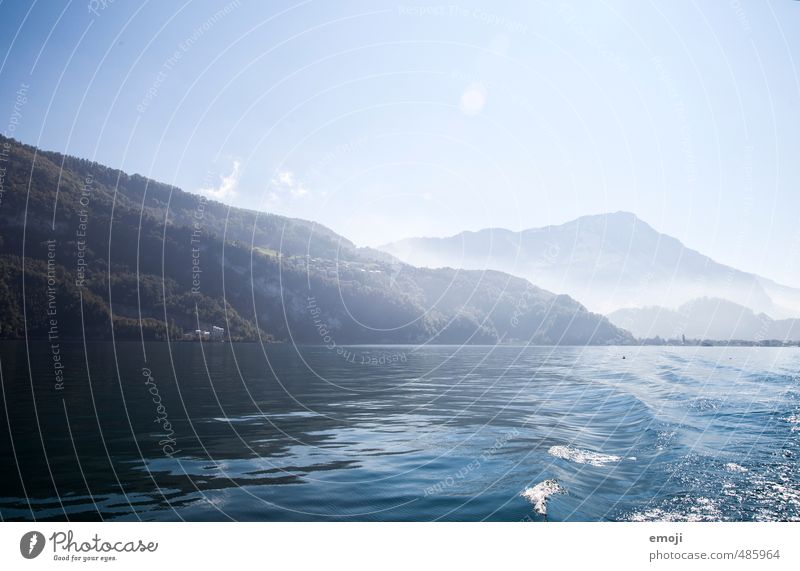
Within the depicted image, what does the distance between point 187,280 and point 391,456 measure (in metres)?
116

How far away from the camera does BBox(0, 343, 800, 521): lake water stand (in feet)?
28.9

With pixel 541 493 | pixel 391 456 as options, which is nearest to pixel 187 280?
pixel 391 456

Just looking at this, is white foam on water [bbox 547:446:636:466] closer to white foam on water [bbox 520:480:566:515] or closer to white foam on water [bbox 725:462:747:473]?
white foam on water [bbox 725:462:747:473]

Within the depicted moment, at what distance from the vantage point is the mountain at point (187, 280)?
3565 inches

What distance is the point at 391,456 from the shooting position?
12.3 metres

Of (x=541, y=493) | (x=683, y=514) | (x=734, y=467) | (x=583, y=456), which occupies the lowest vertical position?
(x=583, y=456)

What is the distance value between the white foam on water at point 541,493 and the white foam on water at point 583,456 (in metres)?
2.82

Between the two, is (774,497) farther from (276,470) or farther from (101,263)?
(101,263)

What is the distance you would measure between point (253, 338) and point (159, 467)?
115m

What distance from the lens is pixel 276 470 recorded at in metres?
10.9

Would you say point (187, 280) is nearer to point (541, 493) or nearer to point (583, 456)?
point (583, 456)

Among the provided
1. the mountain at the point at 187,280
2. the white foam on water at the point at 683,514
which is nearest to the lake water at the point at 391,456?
the white foam on water at the point at 683,514
